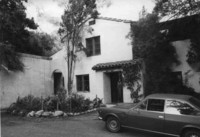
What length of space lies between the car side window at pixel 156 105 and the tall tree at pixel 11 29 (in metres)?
9.99

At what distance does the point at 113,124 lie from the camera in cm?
739

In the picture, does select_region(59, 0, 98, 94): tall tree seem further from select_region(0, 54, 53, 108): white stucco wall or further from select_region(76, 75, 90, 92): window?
select_region(0, 54, 53, 108): white stucco wall

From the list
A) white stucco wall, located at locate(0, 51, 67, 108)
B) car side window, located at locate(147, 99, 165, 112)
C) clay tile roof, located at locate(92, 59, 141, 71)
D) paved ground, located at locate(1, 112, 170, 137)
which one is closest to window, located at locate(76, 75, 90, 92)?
white stucco wall, located at locate(0, 51, 67, 108)

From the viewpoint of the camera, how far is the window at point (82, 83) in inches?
597

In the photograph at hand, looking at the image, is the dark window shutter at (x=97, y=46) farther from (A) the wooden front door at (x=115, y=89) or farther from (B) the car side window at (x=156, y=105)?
(B) the car side window at (x=156, y=105)

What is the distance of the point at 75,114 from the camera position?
1080 cm

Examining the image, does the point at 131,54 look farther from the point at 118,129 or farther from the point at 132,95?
the point at 118,129

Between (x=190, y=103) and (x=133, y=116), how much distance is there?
6.45 feet

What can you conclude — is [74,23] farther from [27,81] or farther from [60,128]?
[60,128]

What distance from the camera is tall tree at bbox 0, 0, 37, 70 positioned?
1254 centimetres

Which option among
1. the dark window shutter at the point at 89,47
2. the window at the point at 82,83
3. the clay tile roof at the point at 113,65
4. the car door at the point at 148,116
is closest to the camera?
the car door at the point at 148,116

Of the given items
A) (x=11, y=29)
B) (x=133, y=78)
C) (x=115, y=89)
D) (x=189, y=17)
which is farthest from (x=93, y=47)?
(x=189, y=17)

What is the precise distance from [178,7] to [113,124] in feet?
20.0

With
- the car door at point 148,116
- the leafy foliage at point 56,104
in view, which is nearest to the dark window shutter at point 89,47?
the leafy foliage at point 56,104
